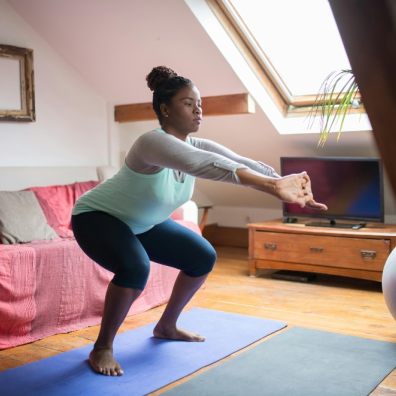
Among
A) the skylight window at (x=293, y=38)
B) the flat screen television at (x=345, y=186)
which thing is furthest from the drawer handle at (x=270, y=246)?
the skylight window at (x=293, y=38)

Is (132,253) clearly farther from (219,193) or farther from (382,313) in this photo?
(219,193)

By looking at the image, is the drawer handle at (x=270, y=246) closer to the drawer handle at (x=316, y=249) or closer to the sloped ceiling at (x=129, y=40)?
the drawer handle at (x=316, y=249)

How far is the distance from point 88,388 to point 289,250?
2.26m

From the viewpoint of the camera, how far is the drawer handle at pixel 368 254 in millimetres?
3803

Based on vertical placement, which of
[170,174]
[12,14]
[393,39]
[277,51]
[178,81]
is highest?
[12,14]

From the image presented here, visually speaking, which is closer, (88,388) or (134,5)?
(88,388)

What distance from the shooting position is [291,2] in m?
3.66

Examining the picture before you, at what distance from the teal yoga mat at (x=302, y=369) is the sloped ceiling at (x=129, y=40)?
6.21 feet

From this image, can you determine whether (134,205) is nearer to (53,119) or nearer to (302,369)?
(302,369)

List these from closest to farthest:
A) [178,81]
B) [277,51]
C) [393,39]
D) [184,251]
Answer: [393,39] < [178,81] < [184,251] < [277,51]

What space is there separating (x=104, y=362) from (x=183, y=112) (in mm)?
1042

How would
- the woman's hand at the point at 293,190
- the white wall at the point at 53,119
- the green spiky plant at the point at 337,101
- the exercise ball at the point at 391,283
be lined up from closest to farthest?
the woman's hand at the point at 293,190
the exercise ball at the point at 391,283
the green spiky plant at the point at 337,101
the white wall at the point at 53,119

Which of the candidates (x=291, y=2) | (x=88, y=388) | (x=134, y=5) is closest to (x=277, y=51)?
(x=291, y=2)

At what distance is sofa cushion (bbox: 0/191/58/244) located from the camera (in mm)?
3352
